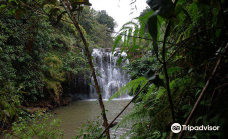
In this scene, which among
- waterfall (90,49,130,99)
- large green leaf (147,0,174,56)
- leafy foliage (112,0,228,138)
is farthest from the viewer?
waterfall (90,49,130,99)

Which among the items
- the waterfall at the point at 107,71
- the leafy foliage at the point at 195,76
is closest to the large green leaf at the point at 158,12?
the leafy foliage at the point at 195,76

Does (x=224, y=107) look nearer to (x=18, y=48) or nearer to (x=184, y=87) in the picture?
(x=184, y=87)

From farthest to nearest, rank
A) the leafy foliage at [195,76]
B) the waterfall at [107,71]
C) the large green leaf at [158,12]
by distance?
the waterfall at [107,71]
the leafy foliage at [195,76]
the large green leaf at [158,12]

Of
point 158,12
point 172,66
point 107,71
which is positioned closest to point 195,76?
point 172,66

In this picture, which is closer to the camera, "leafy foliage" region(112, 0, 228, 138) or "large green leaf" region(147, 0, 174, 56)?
"large green leaf" region(147, 0, 174, 56)

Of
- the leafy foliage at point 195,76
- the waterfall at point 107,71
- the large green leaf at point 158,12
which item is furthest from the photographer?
the waterfall at point 107,71

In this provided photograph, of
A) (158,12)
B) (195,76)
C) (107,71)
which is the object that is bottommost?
(195,76)

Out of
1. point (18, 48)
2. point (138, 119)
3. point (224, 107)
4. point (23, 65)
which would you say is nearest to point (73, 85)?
point (23, 65)

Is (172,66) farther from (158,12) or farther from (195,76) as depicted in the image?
(158,12)

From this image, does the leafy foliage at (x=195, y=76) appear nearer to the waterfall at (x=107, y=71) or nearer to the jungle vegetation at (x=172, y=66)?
the jungle vegetation at (x=172, y=66)

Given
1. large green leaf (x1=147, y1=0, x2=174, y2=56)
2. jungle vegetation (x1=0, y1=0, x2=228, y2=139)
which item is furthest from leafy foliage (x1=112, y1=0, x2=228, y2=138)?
large green leaf (x1=147, y1=0, x2=174, y2=56)

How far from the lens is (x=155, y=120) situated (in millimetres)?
989

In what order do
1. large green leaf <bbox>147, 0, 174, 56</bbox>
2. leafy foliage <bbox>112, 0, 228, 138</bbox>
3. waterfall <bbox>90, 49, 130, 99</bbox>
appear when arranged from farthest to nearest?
waterfall <bbox>90, 49, 130, 99</bbox> → leafy foliage <bbox>112, 0, 228, 138</bbox> → large green leaf <bbox>147, 0, 174, 56</bbox>

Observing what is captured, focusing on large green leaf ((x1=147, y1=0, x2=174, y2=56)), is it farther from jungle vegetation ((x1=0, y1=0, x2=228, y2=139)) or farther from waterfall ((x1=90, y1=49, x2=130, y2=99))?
waterfall ((x1=90, y1=49, x2=130, y2=99))
